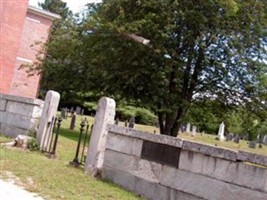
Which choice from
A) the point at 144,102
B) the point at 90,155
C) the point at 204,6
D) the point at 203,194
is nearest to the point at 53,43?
the point at 144,102

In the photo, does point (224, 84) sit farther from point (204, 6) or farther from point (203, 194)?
point (203, 194)

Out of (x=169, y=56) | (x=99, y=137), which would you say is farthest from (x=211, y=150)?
(x=169, y=56)

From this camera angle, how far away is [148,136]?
25.9 ft

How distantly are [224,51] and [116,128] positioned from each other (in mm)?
11413

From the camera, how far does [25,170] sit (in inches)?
315

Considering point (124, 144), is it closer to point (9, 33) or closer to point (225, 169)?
point (225, 169)

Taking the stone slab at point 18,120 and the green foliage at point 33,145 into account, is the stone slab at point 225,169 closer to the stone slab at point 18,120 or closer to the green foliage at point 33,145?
the green foliage at point 33,145

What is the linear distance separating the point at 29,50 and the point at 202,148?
27.6 metres

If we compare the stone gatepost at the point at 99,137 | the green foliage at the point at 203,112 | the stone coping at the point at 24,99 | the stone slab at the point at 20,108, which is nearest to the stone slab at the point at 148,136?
the stone gatepost at the point at 99,137

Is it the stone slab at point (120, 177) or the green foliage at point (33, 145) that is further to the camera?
the green foliage at point (33, 145)

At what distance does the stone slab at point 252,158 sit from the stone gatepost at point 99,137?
338cm

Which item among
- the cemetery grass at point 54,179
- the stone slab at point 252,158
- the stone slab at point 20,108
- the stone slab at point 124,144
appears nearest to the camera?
the stone slab at point 252,158

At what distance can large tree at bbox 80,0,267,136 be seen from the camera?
17.3 meters

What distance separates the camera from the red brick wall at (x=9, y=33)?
26469 millimetres
